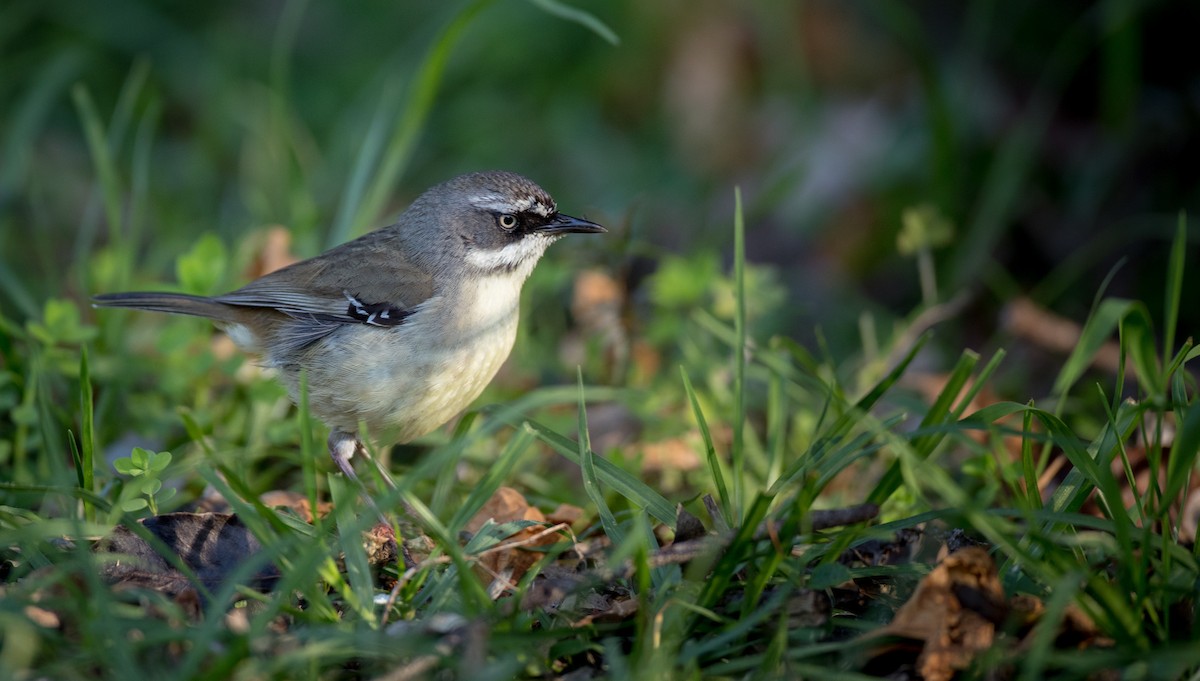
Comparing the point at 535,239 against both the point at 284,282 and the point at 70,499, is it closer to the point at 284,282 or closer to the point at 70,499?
the point at 284,282

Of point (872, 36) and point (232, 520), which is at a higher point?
point (872, 36)

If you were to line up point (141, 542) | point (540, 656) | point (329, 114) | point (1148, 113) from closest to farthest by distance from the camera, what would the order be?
point (540, 656) < point (141, 542) < point (1148, 113) < point (329, 114)

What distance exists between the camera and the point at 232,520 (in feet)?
12.1

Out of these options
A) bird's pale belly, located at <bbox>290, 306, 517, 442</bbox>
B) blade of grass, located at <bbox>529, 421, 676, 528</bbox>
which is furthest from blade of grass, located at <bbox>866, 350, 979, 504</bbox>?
bird's pale belly, located at <bbox>290, 306, 517, 442</bbox>

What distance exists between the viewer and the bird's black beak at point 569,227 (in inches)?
204

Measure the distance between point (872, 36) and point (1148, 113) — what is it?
2.88 metres

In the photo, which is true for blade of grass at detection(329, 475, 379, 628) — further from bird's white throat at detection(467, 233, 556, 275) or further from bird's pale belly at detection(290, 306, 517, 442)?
bird's white throat at detection(467, 233, 556, 275)

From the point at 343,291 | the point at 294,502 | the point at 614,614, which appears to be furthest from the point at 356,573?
the point at 343,291

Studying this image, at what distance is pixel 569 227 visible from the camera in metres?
5.20

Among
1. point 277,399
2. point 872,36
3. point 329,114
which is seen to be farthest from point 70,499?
point 872,36

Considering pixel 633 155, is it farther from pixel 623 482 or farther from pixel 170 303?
pixel 623 482

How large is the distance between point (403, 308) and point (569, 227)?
2.94 ft

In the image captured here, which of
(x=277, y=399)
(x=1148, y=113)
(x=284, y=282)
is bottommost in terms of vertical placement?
(x=277, y=399)

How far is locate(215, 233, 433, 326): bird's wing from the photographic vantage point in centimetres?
494
